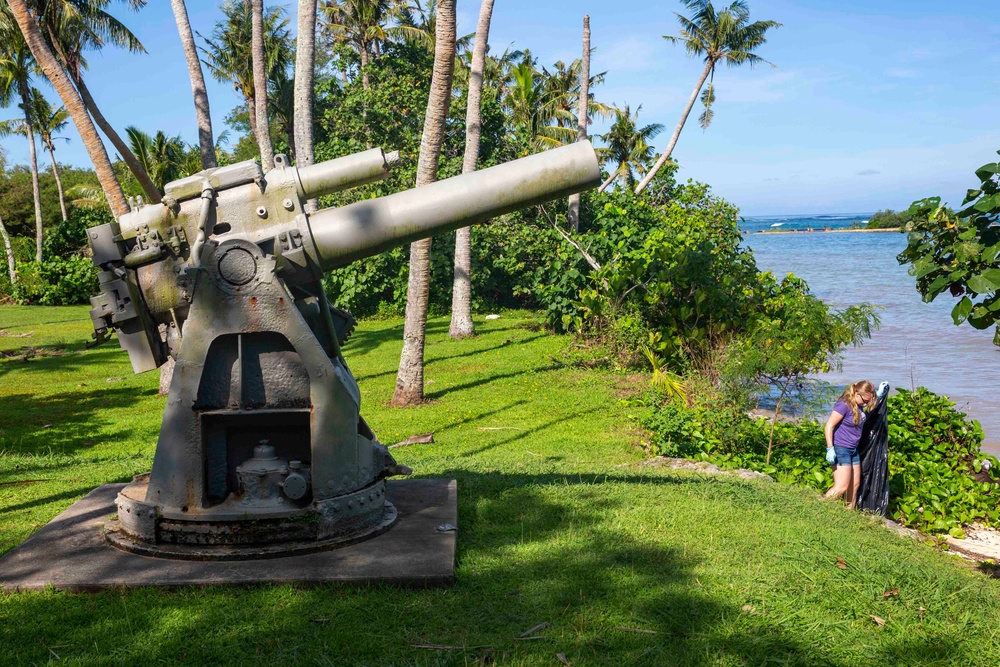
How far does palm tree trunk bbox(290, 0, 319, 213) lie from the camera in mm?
14211

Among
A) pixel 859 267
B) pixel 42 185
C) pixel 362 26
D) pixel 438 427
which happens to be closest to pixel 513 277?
pixel 438 427

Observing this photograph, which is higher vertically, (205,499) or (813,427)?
(205,499)

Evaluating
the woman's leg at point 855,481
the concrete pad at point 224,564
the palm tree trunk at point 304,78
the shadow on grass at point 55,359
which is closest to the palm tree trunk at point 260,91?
the palm tree trunk at point 304,78

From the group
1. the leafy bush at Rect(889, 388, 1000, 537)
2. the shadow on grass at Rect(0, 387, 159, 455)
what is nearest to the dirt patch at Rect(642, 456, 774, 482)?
the leafy bush at Rect(889, 388, 1000, 537)

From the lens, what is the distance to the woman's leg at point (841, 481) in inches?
315

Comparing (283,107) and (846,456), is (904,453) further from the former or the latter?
(283,107)

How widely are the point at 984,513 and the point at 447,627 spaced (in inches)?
256

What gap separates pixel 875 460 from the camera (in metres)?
8.07

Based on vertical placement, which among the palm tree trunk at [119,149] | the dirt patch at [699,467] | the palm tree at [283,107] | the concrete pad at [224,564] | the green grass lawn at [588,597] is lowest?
the dirt patch at [699,467]

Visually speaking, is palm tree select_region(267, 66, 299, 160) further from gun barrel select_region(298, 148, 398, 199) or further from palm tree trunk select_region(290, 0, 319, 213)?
gun barrel select_region(298, 148, 398, 199)

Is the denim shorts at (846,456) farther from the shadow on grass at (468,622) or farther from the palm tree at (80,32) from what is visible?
the palm tree at (80,32)

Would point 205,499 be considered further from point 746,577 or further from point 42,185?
point 42,185

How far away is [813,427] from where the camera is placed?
33.6 ft

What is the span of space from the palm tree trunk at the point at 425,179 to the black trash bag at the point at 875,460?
559 centimetres
